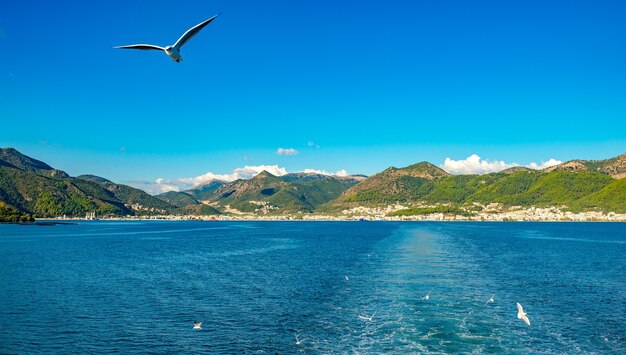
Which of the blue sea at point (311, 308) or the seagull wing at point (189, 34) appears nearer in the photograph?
the seagull wing at point (189, 34)

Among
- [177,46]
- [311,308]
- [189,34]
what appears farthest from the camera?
[311,308]

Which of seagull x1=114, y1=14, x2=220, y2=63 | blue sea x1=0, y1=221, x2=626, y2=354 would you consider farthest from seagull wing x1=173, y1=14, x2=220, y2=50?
blue sea x1=0, y1=221, x2=626, y2=354

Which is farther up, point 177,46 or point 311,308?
point 177,46

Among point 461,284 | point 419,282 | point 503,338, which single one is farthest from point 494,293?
point 503,338

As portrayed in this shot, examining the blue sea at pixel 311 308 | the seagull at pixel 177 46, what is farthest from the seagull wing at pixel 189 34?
the blue sea at pixel 311 308

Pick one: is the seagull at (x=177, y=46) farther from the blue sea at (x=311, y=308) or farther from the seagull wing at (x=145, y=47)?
the blue sea at (x=311, y=308)

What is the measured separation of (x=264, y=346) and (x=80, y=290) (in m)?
36.6

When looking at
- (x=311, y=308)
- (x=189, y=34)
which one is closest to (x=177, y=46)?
(x=189, y=34)

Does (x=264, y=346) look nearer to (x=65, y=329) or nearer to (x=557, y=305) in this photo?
(x=65, y=329)

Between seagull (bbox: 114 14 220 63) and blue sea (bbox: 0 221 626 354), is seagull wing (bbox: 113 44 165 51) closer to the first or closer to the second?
seagull (bbox: 114 14 220 63)

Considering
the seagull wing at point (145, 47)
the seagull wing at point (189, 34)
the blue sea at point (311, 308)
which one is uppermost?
the seagull wing at point (189, 34)

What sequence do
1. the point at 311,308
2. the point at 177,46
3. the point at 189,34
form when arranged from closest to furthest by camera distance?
the point at 189,34
the point at 177,46
the point at 311,308

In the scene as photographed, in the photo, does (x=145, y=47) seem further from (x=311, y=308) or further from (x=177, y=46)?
(x=311, y=308)

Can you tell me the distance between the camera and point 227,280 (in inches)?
Result: 2724
